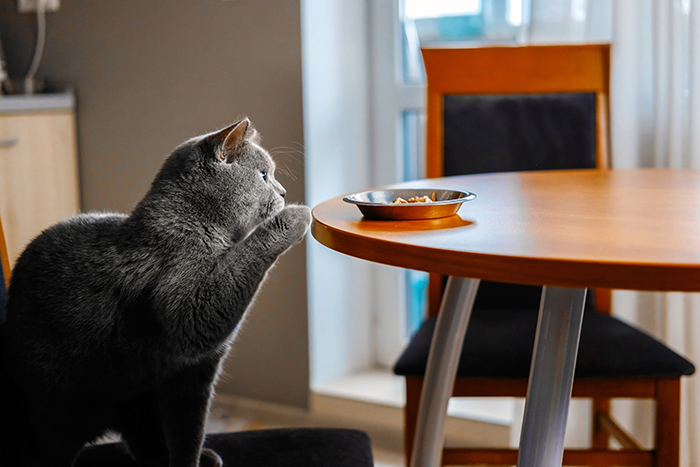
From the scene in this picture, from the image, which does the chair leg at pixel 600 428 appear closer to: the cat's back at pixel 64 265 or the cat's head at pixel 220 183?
the cat's head at pixel 220 183

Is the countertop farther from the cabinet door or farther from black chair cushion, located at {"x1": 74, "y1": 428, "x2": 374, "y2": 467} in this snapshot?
black chair cushion, located at {"x1": 74, "y1": 428, "x2": 374, "y2": 467}

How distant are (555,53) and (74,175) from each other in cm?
166

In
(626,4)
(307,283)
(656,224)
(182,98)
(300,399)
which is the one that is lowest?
(300,399)

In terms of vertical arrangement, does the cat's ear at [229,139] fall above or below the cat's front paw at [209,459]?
above

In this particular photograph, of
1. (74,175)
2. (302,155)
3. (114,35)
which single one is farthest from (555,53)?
(74,175)

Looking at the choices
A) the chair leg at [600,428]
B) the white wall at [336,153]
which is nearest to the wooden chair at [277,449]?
the chair leg at [600,428]

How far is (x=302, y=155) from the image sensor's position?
6.35 feet

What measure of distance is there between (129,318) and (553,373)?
0.45 metres

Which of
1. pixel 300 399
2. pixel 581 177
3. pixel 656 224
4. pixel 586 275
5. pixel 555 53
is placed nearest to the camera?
pixel 586 275

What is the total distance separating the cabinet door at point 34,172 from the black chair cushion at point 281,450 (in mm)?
1421

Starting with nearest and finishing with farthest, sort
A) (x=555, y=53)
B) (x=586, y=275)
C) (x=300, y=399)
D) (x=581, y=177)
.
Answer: (x=586, y=275) → (x=581, y=177) → (x=555, y=53) → (x=300, y=399)

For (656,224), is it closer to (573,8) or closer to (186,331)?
(186,331)

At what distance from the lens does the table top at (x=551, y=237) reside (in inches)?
21.4

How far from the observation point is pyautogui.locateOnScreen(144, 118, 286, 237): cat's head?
0.79 m
